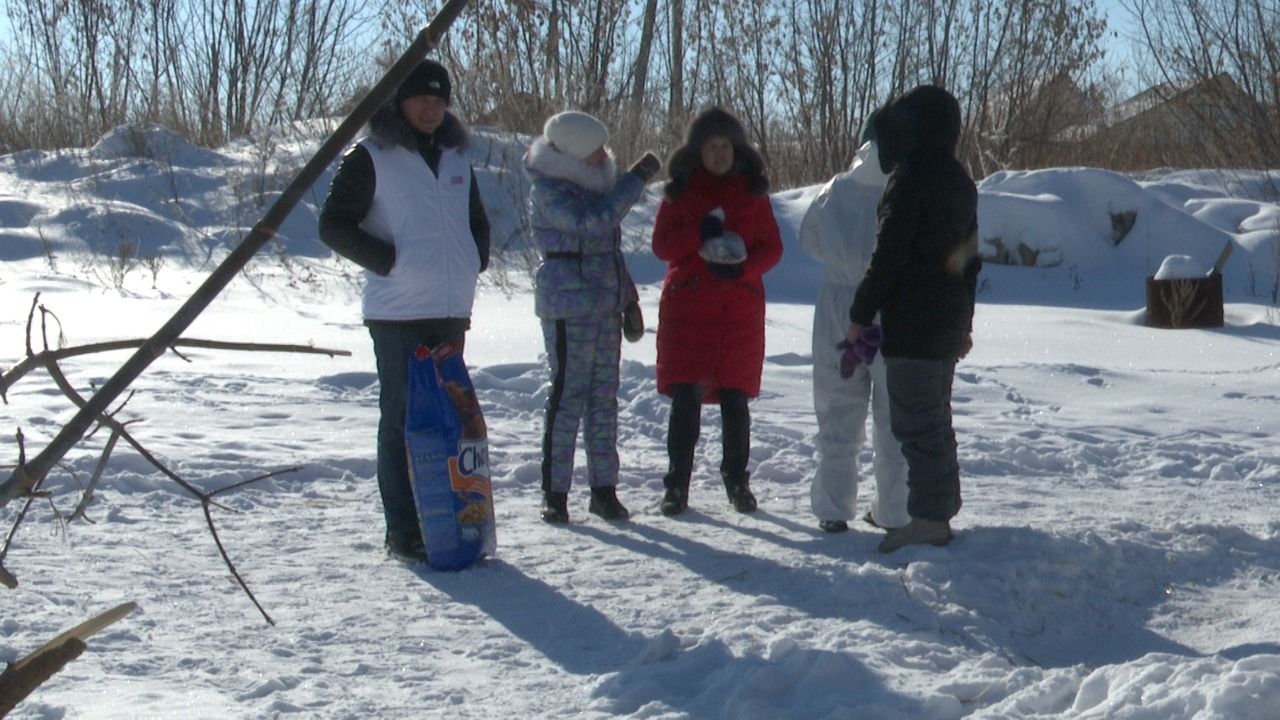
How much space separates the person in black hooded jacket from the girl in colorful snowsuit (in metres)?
0.95

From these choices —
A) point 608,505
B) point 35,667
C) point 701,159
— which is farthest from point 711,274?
point 35,667

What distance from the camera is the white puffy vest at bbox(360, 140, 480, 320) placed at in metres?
4.50

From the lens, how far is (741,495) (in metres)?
5.39

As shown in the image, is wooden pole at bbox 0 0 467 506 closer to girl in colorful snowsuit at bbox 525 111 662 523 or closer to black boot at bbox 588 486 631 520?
girl in colorful snowsuit at bbox 525 111 662 523

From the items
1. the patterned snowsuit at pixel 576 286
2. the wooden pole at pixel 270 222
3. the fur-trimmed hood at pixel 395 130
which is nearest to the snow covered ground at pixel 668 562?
the wooden pole at pixel 270 222

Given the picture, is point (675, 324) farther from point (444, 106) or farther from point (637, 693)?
point (637, 693)

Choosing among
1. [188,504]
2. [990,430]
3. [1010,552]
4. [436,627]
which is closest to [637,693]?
[436,627]

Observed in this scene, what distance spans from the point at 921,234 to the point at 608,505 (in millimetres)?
1590

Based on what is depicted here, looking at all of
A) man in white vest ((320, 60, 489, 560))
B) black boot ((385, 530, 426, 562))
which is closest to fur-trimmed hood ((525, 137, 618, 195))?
man in white vest ((320, 60, 489, 560))

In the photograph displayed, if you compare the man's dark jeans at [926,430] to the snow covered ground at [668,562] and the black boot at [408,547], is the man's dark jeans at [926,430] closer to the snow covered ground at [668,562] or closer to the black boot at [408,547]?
the snow covered ground at [668,562]

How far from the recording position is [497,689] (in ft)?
11.3

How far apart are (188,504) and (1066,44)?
1472 cm

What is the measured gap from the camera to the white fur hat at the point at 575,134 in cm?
495

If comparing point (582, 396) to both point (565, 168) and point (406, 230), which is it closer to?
point (565, 168)
